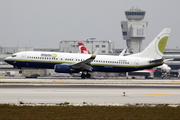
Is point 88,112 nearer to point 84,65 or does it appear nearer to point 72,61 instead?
point 84,65

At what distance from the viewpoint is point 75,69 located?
2023 inches

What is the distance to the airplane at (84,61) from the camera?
5134 centimetres

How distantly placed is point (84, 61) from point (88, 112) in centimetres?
3341

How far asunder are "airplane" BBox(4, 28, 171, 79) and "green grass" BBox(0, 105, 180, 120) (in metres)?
31.4

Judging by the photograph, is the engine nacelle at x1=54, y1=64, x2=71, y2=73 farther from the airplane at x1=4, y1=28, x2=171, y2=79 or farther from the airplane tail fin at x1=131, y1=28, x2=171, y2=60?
the airplane tail fin at x1=131, y1=28, x2=171, y2=60

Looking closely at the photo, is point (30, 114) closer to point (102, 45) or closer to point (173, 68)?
point (173, 68)

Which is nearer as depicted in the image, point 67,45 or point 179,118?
point 179,118

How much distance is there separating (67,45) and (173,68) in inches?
2622

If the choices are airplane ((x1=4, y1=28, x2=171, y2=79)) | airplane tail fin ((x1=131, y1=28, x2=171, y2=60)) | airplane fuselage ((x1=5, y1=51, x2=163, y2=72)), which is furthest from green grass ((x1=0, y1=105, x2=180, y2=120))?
airplane tail fin ((x1=131, y1=28, x2=171, y2=60))

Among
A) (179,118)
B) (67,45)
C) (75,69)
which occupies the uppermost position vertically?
(67,45)

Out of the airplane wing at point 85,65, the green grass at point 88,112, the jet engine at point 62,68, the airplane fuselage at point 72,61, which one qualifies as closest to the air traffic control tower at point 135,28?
Result: the airplane fuselage at point 72,61

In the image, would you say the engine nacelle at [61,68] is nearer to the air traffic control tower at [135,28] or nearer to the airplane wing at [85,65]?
the airplane wing at [85,65]

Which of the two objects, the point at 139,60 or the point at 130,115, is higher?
the point at 139,60

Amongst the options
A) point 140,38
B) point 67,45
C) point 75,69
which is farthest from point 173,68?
point 75,69
